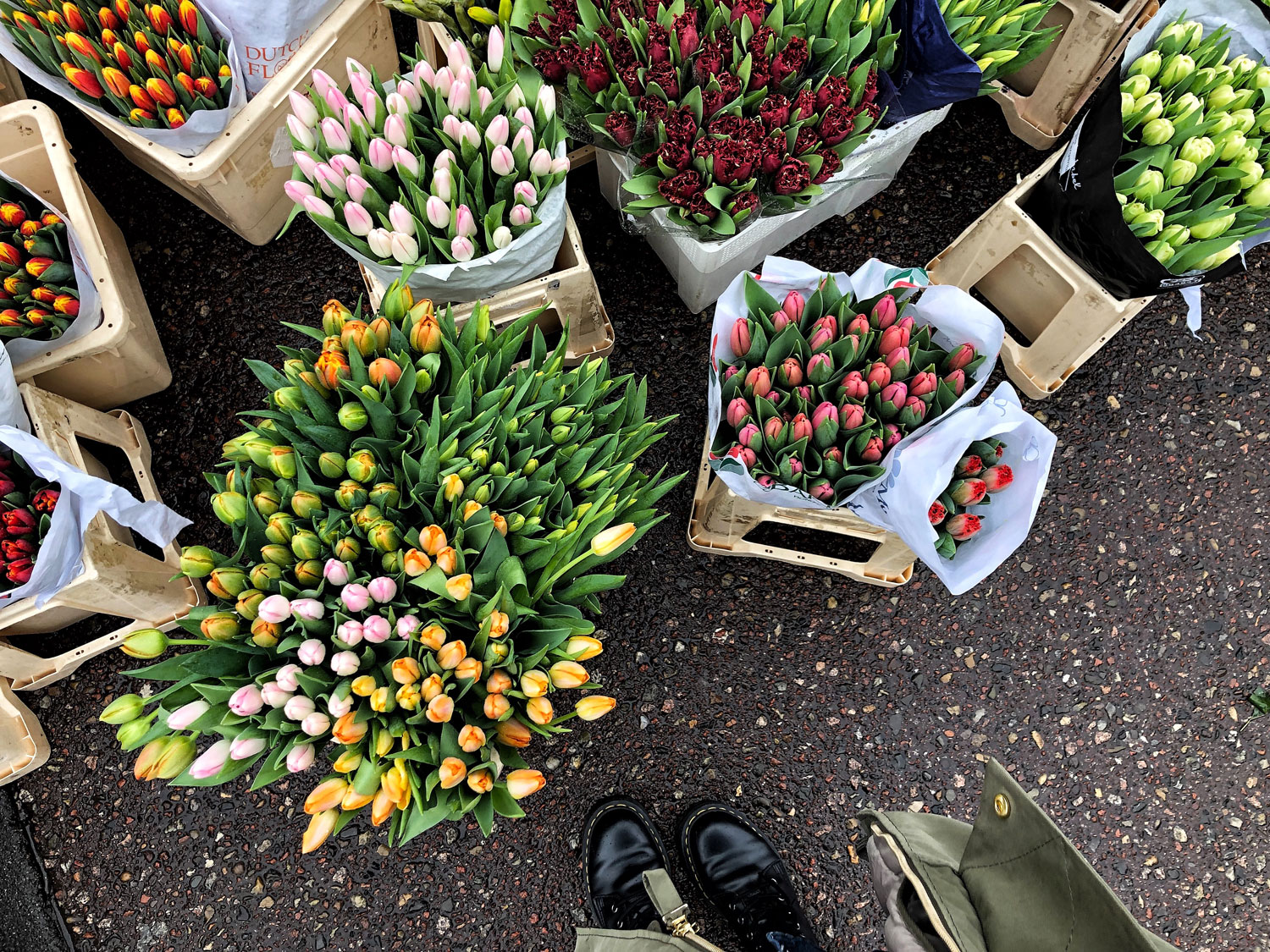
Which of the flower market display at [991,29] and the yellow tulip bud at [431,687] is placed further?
the flower market display at [991,29]

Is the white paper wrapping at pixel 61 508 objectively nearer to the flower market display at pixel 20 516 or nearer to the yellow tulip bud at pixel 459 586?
the flower market display at pixel 20 516

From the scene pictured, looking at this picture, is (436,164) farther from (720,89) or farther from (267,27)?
(267,27)

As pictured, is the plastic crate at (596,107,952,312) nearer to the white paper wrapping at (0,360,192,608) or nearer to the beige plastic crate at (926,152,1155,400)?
the beige plastic crate at (926,152,1155,400)

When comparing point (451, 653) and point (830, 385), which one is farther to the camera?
point (830, 385)

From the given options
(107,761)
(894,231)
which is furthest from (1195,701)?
(107,761)

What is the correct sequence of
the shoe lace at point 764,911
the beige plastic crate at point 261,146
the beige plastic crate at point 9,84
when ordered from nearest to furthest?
the beige plastic crate at point 261,146
the shoe lace at point 764,911
the beige plastic crate at point 9,84

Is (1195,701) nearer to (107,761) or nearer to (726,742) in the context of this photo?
(726,742)

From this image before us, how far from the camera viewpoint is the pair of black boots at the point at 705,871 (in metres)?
1.55

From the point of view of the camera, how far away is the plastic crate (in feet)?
4.61

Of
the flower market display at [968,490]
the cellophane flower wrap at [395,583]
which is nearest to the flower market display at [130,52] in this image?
the cellophane flower wrap at [395,583]

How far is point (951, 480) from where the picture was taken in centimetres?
120

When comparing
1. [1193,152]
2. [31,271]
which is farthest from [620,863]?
[1193,152]

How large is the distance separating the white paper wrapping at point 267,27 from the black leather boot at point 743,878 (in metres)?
1.65

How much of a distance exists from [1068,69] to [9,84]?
227 centimetres
